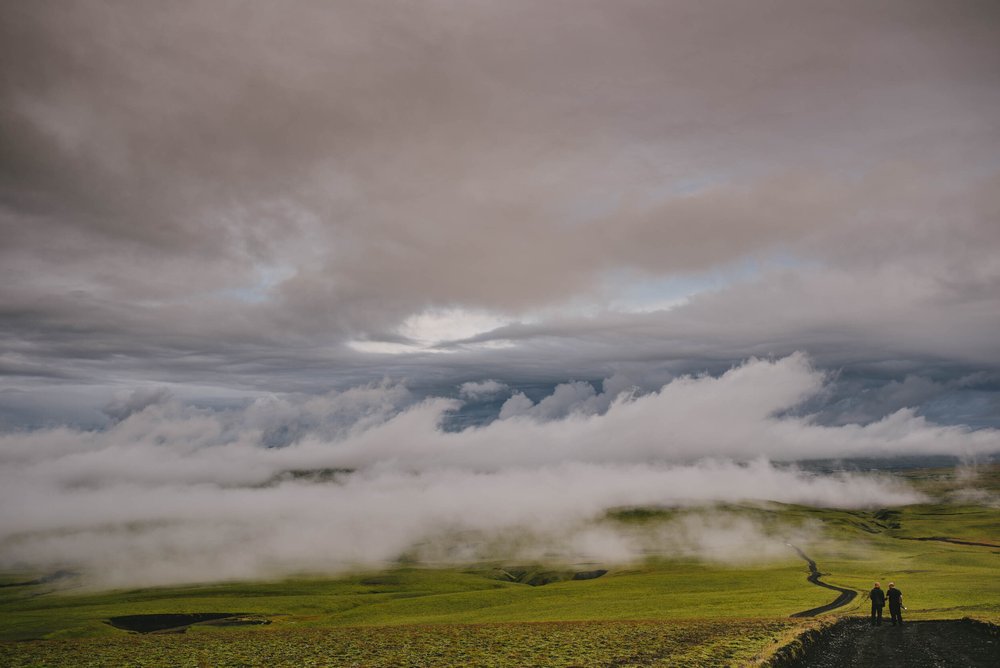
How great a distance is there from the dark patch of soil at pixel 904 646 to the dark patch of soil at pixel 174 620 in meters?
116

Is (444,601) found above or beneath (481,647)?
beneath

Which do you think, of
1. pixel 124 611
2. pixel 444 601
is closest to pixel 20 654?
pixel 444 601

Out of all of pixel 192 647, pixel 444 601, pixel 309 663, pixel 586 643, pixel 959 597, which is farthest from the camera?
pixel 444 601

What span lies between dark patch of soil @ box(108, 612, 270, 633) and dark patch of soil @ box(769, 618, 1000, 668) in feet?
381

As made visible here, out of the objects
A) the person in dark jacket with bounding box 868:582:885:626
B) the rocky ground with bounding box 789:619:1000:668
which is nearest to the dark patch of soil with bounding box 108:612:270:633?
the person in dark jacket with bounding box 868:582:885:626

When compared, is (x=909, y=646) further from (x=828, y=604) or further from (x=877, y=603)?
(x=828, y=604)

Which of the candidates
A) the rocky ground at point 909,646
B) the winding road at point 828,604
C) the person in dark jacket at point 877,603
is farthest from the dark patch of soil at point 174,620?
the rocky ground at point 909,646

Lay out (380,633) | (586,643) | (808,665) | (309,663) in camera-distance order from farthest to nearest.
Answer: (380,633), (586,643), (309,663), (808,665)

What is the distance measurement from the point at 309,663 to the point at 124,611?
492 feet

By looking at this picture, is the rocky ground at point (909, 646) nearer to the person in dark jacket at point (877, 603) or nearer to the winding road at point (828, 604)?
the person in dark jacket at point (877, 603)

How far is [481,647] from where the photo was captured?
48.2 m

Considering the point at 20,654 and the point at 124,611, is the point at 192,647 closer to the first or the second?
the point at 20,654

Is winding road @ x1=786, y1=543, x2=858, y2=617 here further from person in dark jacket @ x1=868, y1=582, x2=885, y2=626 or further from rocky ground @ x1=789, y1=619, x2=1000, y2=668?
rocky ground @ x1=789, y1=619, x2=1000, y2=668

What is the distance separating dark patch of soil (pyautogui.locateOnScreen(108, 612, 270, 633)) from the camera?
128 meters
